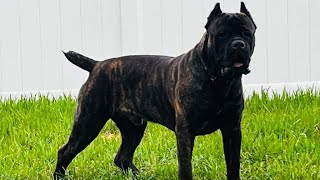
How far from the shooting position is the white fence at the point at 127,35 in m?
8.79

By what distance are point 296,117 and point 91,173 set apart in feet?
6.28

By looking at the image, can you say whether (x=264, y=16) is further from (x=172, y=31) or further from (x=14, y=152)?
(x=14, y=152)

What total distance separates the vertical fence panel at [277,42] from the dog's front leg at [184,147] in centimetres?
369

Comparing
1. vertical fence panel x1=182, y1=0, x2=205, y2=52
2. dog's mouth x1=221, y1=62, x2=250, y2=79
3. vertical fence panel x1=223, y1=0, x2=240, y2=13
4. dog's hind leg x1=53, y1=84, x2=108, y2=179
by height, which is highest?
vertical fence panel x1=223, y1=0, x2=240, y2=13

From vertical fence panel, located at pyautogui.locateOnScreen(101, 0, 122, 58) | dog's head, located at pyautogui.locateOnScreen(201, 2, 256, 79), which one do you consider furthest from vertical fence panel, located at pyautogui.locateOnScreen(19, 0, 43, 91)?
dog's head, located at pyautogui.locateOnScreen(201, 2, 256, 79)

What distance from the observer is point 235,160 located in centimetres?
547

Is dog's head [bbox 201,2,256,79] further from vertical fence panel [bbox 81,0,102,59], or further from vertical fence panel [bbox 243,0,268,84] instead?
vertical fence panel [bbox 81,0,102,59]

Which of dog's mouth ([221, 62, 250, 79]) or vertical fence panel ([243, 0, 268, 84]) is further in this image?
vertical fence panel ([243, 0, 268, 84])

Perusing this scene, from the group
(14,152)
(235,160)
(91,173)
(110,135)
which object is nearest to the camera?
(235,160)

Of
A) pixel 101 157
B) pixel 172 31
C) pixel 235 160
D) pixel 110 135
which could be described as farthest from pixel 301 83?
pixel 235 160

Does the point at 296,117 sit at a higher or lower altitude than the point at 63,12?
lower

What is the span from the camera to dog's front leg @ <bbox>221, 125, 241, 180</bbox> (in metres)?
5.33

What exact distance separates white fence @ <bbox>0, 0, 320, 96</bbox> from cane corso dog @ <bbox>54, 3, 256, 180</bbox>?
290 cm

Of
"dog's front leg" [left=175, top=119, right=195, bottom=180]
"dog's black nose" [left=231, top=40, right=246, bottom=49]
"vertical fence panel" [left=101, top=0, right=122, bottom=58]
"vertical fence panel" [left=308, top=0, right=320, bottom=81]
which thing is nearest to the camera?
"dog's black nose" [left=231, top=40, right=246, bottom=49]
